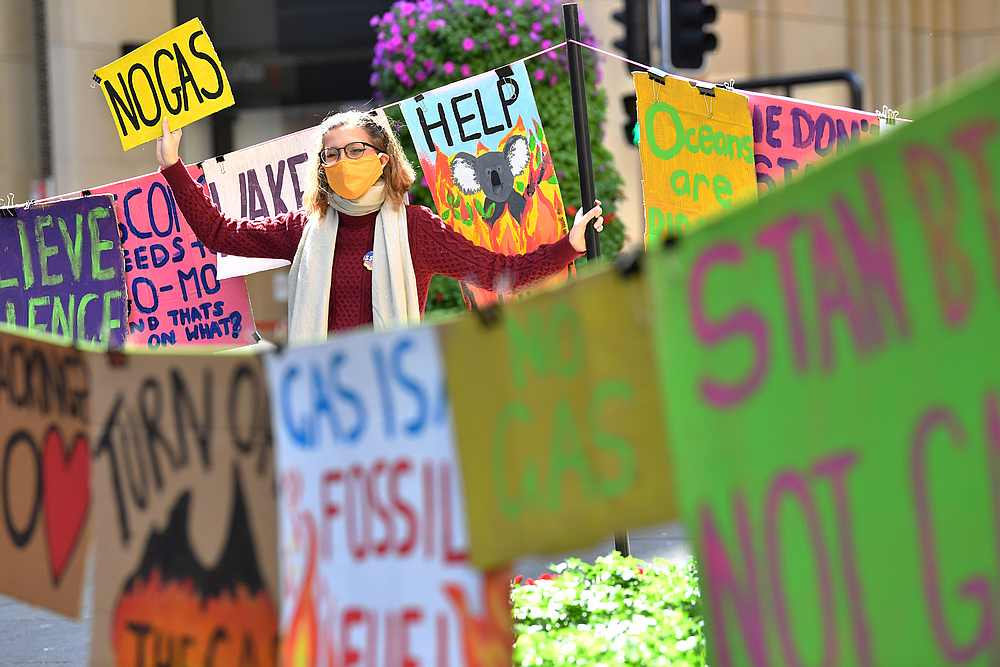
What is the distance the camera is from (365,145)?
474 centimetres

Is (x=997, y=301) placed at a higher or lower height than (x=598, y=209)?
lower

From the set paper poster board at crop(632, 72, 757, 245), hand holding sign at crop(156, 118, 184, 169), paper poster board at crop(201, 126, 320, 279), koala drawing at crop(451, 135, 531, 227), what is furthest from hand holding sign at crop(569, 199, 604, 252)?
paper poster board at crop(201, 126, 320, 279)

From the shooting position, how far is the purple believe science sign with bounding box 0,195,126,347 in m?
6.31

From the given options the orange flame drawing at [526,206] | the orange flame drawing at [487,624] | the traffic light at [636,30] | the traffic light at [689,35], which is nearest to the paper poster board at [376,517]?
the orange flame drawing at [487,624]

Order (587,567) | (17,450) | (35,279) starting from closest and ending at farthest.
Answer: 1. (17,450)
2. (587,567)
3. (35,279)

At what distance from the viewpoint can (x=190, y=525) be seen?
299cm

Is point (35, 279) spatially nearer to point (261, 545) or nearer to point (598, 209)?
point (598, 209)

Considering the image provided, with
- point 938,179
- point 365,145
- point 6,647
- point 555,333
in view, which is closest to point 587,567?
point 365,145

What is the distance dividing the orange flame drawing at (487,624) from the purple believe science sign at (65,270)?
3939mm

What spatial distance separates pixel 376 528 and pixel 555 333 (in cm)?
50

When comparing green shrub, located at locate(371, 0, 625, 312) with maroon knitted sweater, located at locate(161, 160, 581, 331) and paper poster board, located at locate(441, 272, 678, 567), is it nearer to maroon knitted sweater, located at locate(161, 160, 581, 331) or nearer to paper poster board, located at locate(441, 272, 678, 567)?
maroon knitted sweater, located at locate(161, 160, 581, 331)

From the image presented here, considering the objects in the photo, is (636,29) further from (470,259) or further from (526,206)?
(470,259)

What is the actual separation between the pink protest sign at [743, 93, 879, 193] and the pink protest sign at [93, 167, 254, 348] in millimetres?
2060

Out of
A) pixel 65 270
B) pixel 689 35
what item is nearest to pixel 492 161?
pixel 65 270
